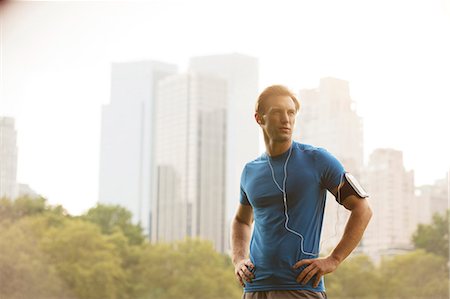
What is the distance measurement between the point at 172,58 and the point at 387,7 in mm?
2948

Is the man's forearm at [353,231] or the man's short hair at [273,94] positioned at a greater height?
the man's short hair at [273,94]

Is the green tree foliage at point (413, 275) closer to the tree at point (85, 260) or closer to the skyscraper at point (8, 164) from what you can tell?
the tree at point (85, 260)

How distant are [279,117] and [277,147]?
6cm

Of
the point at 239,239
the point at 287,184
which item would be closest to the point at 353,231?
the point at 287,184

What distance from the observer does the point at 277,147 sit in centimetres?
139

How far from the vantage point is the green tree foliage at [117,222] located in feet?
33.3

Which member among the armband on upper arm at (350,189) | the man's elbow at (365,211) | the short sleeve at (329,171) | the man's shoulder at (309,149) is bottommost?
the man's elbow at (365,211)

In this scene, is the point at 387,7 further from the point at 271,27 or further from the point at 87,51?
the point at 87,51

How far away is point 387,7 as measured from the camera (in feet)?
26.9

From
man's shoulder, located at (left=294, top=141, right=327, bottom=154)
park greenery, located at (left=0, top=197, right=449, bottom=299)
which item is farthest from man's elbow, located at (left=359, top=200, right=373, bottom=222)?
park greenery, located at (left=0, top=197, right=449, bottom=299)

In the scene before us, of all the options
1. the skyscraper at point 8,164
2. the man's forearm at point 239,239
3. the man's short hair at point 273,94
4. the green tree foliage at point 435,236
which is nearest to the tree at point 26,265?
the skyscraper at point 8,164

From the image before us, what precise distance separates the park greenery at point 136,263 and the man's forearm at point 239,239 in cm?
762

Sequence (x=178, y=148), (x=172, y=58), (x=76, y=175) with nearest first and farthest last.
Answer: (x=76, y=175) < (x=172, y=58) < (x=178, y=148)

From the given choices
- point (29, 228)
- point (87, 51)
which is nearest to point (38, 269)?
point (29, 228)
